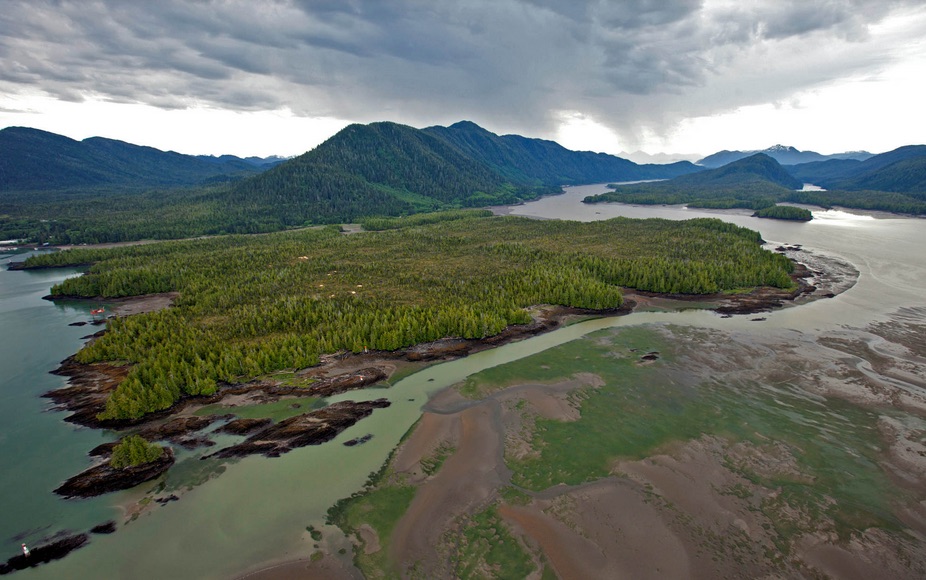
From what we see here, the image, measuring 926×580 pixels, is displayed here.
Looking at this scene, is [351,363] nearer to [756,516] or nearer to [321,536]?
[321,536]

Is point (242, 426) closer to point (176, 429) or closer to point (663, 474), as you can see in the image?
point (176, 429)

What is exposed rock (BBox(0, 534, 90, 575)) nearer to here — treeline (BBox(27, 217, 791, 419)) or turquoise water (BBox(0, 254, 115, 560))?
turquoise water (BBox(0, 254, 115, 560))

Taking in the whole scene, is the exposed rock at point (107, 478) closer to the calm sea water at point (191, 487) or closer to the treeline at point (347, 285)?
the calm sea water at point (191, 487)

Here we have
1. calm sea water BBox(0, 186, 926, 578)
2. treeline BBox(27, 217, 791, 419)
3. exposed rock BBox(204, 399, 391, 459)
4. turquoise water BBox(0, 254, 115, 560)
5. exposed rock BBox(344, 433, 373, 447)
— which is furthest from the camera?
treeline BBox(27, 217, 791, 419)

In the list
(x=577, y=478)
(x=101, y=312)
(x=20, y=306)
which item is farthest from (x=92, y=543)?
(x=20, y=306)

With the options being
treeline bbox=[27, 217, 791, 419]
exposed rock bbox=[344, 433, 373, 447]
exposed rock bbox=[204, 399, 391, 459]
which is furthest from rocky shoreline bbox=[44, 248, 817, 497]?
exposed rock bbox=[344, 433, 373, 447]
